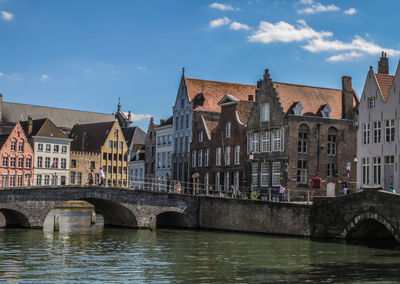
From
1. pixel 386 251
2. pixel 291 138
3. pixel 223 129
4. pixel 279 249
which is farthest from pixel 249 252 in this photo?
pixel 223 129

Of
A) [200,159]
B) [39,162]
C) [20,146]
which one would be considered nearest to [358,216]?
[200,159]

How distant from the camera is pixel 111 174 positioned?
Answer: 103m

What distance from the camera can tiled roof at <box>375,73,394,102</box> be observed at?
45.9 m

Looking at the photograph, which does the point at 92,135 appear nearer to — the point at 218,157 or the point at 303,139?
the point at 218,157

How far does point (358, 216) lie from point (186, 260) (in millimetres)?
12800

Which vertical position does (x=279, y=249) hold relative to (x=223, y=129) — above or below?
below

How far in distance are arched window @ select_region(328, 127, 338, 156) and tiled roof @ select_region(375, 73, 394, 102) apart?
887cm

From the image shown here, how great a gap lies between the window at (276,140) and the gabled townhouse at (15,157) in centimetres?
4050

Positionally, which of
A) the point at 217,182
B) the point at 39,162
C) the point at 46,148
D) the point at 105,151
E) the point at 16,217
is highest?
the point at 105,151

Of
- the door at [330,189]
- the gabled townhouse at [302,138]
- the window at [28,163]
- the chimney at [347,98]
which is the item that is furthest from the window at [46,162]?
the door at [330,189]

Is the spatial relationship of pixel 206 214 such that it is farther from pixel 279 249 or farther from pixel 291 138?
pixel 279 249

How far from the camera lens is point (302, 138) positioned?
177 feet

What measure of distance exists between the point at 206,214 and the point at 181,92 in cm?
2622

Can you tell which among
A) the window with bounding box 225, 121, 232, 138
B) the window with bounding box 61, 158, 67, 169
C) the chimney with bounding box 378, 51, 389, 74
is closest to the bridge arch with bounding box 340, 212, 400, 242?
the chimney with bounding box 378, 51, 389, 74
